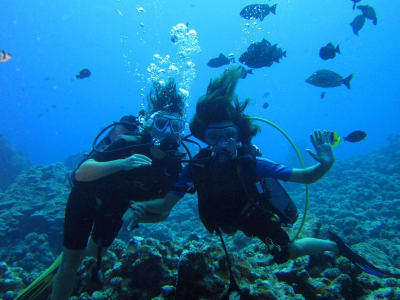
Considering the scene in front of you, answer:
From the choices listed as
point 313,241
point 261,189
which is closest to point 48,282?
point 261,189

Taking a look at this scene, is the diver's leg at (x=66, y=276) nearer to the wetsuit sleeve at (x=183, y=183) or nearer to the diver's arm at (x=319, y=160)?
the wetsuit sleeve at (x=183, y=183)

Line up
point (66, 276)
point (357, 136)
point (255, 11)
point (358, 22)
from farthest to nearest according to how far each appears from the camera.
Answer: point (358, 22)
point (255, 11)
point (357, 136)
point (66, 276)

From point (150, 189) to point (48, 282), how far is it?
2.47m

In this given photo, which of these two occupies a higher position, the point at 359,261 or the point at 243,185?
the point at 243,185

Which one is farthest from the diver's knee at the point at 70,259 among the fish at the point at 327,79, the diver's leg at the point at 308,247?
the fish at the point at 327,79

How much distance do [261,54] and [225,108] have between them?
11.3 feet

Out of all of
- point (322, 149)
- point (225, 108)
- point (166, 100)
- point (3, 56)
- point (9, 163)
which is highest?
point (9, 163)

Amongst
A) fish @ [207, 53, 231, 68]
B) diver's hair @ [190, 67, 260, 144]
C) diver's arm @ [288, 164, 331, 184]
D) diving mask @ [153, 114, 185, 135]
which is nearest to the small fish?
diver's arm @ [288, 164, 331, 184]

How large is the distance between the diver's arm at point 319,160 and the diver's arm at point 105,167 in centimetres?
224

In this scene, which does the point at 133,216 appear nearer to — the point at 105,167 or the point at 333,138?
the point at 105,167

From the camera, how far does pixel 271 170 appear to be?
371cm

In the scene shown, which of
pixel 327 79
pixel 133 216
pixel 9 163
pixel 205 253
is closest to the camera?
pixel 205 253

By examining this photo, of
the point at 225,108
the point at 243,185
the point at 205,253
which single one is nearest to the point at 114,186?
the point at 205,253

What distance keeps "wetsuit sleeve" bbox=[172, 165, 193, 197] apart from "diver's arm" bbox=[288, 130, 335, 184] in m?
1.57
